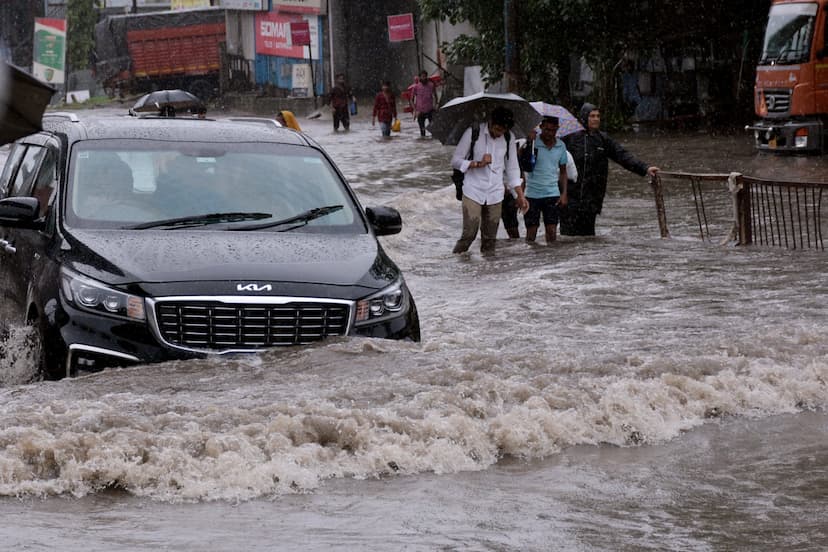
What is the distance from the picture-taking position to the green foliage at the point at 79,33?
6862 cm

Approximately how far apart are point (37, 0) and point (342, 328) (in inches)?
2776

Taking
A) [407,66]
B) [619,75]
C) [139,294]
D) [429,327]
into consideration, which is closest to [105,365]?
[139,294]

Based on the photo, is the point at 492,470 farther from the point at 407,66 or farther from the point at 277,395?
the point at 407,66

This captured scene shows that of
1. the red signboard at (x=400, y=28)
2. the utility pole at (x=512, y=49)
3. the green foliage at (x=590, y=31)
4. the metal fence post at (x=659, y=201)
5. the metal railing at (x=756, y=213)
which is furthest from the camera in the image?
the red signboard at (x=400, y=28)

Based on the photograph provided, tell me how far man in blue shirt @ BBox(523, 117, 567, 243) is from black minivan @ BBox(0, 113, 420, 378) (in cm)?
552

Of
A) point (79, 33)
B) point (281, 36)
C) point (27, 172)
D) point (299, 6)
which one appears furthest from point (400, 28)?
point (27, 172)

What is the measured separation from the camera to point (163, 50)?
57031mm

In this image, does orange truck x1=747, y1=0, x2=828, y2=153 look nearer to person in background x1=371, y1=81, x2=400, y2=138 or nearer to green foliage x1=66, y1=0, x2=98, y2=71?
person in background x1=371, y1=81, x2=400, y2=138

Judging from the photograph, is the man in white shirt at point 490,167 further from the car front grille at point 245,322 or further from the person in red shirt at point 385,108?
the person in red shirt at point 385,108

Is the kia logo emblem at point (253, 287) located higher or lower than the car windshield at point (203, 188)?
lower

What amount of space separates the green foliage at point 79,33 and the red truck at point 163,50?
406 inches

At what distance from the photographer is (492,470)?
6.19m

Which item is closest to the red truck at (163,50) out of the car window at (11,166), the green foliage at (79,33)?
the green foliage at (79,33)

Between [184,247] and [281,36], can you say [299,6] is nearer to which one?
[281,36]
